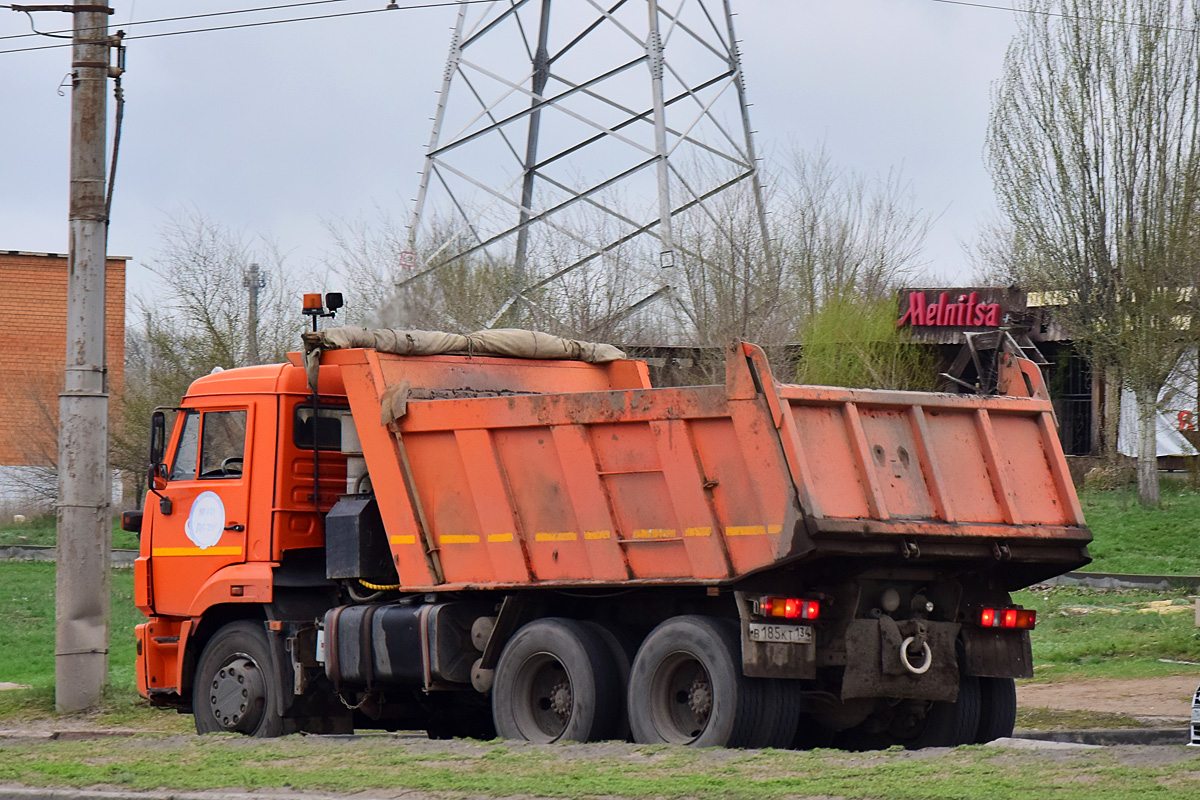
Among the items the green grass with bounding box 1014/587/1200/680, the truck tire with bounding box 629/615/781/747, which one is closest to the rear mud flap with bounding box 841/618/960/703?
the truck tire with bounding box 629/615/781/747

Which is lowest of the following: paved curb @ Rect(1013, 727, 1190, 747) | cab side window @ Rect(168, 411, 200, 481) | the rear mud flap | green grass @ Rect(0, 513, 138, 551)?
green grass @ Rect(0, 513, 138, 551)

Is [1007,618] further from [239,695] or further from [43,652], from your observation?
[43,652]

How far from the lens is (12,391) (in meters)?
50.0

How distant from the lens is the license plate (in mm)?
8797

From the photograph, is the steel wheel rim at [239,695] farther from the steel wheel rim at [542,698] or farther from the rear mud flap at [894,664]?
the rear mud flap at [894,664]

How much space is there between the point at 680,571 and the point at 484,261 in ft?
58.3

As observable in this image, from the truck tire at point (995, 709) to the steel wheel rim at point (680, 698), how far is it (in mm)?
2166

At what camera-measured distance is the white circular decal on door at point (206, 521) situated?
11805 millimetres

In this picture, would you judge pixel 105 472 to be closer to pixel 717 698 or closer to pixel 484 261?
pixel 717 698

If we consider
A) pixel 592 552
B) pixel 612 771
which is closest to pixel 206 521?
pixel 592 552

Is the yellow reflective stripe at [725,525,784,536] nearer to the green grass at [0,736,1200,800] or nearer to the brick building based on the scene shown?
the green grass at [0,736,1200,800]

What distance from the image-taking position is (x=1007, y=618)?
989 centimetres

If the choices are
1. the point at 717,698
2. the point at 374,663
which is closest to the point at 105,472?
the point at 374,663

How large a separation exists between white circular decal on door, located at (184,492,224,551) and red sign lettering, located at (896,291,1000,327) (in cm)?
2781
